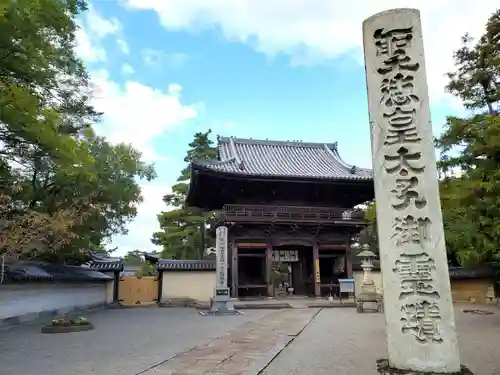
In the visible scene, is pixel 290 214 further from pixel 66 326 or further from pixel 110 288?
pixel 66 326

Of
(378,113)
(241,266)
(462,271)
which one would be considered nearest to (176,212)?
(241,266)

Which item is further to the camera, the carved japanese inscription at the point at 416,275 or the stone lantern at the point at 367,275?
the stone lantern at the point at 367,275

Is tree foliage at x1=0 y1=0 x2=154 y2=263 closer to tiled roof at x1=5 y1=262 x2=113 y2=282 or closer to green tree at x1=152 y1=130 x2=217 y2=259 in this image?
tiled roof at x1=5 y1=262 x2=113 y2=282

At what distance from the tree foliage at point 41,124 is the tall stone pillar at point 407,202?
616 cm

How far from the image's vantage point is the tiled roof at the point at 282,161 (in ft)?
68.9

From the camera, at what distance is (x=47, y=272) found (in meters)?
15.8

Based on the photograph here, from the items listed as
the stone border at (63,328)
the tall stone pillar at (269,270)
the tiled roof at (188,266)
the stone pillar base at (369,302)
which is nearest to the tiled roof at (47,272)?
the tiled roof at (188,266)

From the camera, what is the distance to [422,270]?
4.52m

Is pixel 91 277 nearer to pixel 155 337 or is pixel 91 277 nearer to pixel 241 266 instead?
pixel 241 266

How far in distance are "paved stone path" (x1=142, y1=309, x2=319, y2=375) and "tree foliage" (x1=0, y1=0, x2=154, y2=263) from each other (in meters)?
4.55

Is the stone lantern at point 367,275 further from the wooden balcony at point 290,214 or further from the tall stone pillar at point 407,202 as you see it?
the tall stone pillar at point 407,202

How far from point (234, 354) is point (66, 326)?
5.82 meters

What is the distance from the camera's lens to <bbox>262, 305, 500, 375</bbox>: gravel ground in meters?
5.59

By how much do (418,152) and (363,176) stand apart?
17.7 meters
